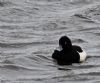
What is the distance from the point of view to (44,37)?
17375 millimetres

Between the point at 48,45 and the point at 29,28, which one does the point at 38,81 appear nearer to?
the point at 48,45

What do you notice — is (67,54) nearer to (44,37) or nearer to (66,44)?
(66,44)

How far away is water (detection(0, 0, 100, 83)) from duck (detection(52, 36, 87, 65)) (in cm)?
21

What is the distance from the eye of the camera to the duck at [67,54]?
47.9 feet

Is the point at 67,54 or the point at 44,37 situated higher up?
the point at 67,54

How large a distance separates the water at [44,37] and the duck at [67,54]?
0.21 m

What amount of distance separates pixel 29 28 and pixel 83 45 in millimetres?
3007

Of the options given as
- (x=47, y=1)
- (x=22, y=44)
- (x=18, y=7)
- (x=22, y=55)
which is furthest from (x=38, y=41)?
(x=47, y=1)

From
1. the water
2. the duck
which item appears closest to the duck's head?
the duck

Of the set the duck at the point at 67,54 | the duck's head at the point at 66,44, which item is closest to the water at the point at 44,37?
the duck at the point at 67,54

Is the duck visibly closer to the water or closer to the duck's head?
the duck's head

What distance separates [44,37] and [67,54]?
2804 mm

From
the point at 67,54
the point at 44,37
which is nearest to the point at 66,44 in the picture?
the point at 67,54

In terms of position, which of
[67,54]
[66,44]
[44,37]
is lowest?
[44,37]
